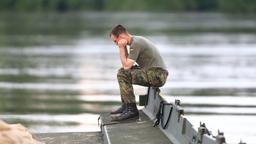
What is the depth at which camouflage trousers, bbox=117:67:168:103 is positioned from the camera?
11297mm

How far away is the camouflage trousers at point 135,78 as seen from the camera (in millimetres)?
11297

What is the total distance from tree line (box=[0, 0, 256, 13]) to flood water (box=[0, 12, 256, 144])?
166ft

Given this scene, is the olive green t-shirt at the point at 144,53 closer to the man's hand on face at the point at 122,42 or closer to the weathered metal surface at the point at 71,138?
the man's hand on face at the point at 122,42

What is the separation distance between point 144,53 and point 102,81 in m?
16.0

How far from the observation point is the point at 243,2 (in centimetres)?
10469

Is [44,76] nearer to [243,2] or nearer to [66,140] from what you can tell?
[66,140]

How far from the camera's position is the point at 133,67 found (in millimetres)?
11617

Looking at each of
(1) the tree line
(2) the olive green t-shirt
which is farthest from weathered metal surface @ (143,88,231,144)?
(1) the tree line

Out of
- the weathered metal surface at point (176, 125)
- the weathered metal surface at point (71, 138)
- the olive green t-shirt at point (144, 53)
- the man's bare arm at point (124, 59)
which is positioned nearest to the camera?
the weathered metal surface at point (176, 125)

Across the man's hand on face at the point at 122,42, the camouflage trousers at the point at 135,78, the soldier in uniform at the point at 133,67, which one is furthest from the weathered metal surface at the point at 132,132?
the man's hand on face at the point at 122,42

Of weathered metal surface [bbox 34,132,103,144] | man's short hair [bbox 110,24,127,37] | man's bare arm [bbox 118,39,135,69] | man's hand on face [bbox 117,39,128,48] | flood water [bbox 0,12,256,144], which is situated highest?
man's short hair [bbox 110,24,127,37]

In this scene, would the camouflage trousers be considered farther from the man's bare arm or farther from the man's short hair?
the man's short hair

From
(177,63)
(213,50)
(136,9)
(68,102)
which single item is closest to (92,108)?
(68,102)

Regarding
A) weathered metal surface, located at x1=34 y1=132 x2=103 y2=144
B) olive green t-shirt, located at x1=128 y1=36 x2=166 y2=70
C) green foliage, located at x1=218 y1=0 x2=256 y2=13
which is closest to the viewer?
weathered metal surface, located at x1=34 y1=132 x2=103 y2=144
